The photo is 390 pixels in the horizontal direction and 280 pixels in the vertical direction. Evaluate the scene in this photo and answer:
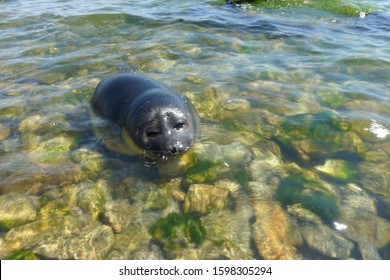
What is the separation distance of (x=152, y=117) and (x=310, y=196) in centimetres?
241

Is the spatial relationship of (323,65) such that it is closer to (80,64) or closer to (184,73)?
(184,73)

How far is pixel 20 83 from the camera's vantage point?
7906mm

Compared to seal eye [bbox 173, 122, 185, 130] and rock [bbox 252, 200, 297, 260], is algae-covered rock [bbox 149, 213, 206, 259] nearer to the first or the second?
rock [bbox 252, 200, 297, 260]

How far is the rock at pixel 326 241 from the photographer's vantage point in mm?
3949

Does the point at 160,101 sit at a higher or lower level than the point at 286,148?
higher

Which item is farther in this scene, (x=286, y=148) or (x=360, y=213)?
(x=286, y=148)

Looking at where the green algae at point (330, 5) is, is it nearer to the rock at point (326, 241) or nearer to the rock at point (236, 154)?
the rock at point (236, 154)

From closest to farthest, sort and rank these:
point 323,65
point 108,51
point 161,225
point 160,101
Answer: point 161,225 → point 160,101 → point 323,65 → point 108,51

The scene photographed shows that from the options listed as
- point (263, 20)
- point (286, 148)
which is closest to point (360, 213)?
point (286, 148)

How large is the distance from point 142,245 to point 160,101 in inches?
88.6

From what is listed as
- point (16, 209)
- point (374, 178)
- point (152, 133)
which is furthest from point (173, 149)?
point (374, 178)

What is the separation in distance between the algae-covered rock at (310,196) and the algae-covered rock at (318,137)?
1.88ft

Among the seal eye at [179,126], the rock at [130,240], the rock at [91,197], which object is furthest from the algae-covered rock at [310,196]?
the rock at [91,197]

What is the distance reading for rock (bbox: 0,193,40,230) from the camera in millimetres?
4344
